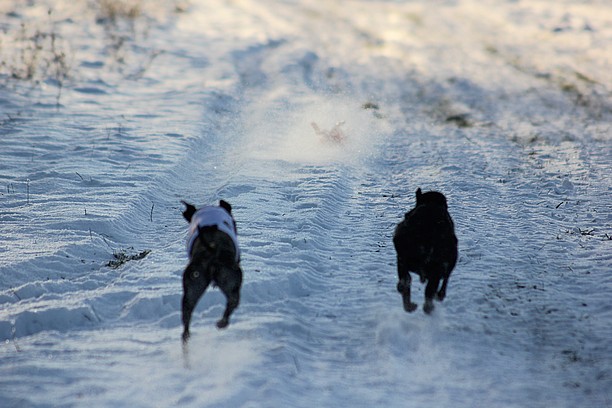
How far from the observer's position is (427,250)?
5352mm

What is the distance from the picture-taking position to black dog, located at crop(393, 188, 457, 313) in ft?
17.6

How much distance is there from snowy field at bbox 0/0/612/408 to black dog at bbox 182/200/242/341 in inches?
19.1

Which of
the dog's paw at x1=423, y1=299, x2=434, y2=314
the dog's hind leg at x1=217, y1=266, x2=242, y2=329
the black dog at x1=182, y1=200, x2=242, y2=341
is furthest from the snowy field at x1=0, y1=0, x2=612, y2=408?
the black dog at x1=182, y1=200, x2=242, y2=341

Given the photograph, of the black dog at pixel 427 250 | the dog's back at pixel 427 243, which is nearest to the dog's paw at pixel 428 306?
the black dog at pixel 427 250

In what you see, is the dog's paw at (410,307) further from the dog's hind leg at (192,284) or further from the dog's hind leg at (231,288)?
the dog's hind leg at (192,284)

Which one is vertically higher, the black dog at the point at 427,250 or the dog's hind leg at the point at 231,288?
the black dog at the point at 427,250

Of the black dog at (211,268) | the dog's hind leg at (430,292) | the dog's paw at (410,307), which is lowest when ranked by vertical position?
the dog's paw at (410,307)

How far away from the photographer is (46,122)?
11.9 m

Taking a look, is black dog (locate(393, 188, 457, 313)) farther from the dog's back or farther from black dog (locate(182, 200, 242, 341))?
black dog (locate(182, 200, 242, 341))

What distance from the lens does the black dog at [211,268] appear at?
4.69 metres

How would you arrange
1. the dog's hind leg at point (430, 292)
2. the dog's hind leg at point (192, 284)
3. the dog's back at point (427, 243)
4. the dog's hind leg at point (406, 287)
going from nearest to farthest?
the dog's hind leg at point (192, 284)
the dog's back at point (427, 243)
the dog's hind leg at point (430, 292)
the dog's hind leg at point (406, 287)

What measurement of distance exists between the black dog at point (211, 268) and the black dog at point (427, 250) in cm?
168

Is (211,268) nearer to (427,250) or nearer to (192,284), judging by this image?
(192,284)

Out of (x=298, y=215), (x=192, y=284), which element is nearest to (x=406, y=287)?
(x=192, y=284)
